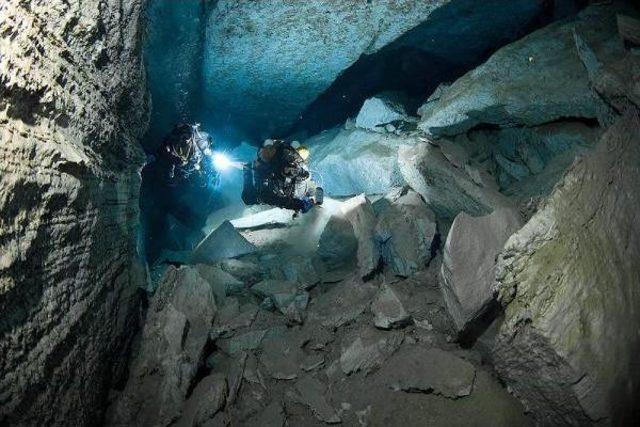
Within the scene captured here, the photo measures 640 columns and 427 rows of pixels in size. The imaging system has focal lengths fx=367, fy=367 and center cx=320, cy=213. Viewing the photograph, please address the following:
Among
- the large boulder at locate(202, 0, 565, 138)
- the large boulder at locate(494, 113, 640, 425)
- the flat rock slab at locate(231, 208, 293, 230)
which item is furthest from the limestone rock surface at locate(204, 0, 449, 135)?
the large boulder at locate(494, 113, 640, 425)

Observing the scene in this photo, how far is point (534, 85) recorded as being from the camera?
13.8 ft

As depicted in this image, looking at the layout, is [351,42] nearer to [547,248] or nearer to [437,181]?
[437,181]

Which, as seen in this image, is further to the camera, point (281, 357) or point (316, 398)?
point (281, 357)

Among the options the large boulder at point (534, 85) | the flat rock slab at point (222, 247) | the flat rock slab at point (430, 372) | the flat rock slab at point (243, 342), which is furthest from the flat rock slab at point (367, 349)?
the large boulder at point (534, 85)

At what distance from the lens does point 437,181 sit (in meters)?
4.30

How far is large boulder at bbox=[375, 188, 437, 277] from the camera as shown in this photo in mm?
3895

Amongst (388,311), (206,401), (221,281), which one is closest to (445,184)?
(388,311)

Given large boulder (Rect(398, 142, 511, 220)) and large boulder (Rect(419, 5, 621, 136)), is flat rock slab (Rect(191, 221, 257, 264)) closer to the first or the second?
large boulder (Rect(398, 142, 511, 220))

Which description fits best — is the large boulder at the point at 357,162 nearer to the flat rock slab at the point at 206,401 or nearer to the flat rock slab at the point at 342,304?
the flat rock slab at the point at 342,304

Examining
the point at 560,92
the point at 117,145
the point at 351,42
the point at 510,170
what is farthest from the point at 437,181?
the point at 117,145

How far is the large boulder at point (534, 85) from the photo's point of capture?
3975 mm

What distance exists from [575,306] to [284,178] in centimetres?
433

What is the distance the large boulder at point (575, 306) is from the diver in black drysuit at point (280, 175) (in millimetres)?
3838

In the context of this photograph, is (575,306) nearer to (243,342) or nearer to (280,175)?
(243,342)
